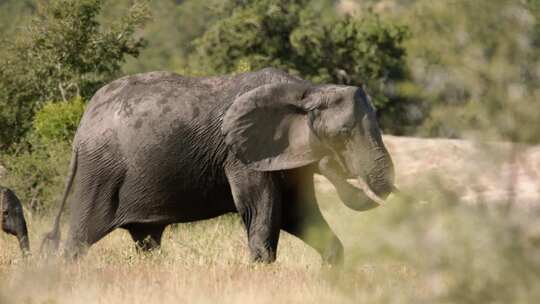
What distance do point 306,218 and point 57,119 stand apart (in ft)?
22.8

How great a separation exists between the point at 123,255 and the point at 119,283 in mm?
2080

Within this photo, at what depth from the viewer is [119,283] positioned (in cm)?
926

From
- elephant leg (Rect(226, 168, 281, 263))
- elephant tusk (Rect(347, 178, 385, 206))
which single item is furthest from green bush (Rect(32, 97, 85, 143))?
elephant tusk (Rect(347, 178, 385, 206))

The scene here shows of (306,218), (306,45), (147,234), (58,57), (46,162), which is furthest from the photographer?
(306,45)

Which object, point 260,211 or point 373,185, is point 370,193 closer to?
point 373,185

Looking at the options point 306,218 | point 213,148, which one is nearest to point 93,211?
point 213,148

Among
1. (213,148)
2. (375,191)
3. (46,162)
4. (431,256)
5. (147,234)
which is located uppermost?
(431,256)

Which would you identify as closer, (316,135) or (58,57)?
(316,135)

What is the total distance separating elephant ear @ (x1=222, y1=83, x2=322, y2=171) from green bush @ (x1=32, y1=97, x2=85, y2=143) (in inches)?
256

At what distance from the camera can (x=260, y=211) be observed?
11.3 m

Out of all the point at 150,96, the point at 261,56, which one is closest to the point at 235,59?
the point at 261,56

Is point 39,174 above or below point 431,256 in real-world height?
below

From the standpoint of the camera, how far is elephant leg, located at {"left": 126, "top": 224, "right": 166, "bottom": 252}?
39.8 feet

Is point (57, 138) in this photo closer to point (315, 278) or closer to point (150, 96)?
point (150, 96)
